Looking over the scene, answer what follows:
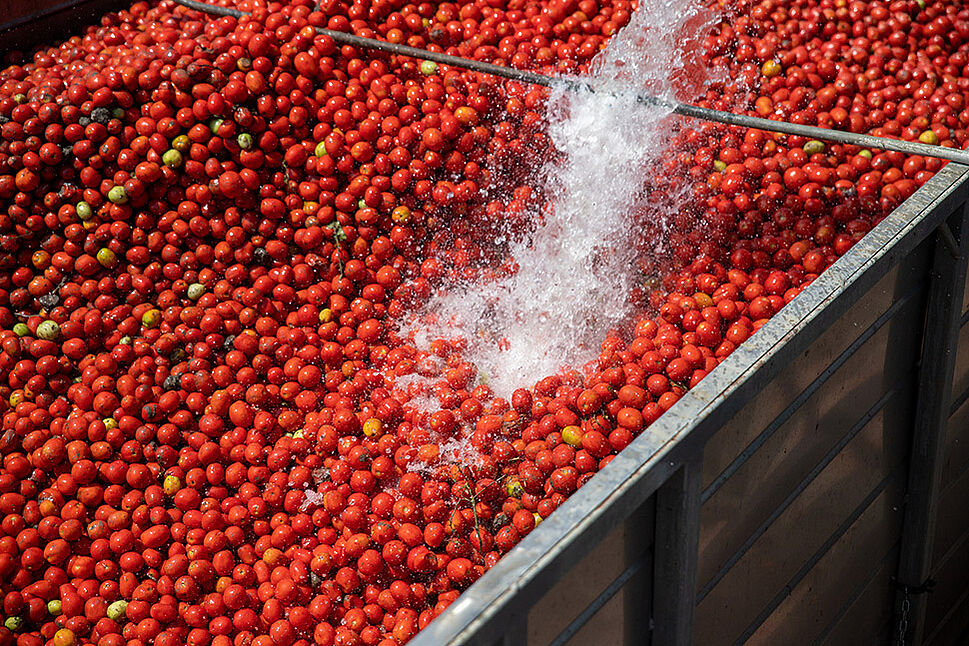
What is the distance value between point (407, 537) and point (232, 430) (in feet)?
2.21

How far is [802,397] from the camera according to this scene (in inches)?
67.5

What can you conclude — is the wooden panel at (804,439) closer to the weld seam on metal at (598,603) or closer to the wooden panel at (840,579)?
the weld seam on metal at (598,603)

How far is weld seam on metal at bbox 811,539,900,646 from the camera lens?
2160 millimetres

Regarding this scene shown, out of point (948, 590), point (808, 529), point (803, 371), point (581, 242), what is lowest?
point (948, 590)

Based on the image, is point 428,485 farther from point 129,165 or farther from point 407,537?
point 129,165

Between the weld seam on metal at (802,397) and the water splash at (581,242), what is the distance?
2.24 ft

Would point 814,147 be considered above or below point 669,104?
below

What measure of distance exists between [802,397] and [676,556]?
0.48 meters

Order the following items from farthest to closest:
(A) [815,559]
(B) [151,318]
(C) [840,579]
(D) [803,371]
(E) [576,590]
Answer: (B) [151,318] < (C) [840,579] < (A) [815,559] < (D) [803,371] < (E) [576,590]

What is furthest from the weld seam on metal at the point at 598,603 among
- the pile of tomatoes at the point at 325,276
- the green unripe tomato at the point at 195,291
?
the green unripe tomato at the point at 195,291

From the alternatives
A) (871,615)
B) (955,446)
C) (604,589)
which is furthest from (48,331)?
(955,446)

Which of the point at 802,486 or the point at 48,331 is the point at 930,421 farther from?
the point at 48,331

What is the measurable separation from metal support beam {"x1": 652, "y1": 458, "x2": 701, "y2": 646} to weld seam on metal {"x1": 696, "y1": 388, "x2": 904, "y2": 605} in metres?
0.10

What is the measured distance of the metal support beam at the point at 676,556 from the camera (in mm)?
1407
